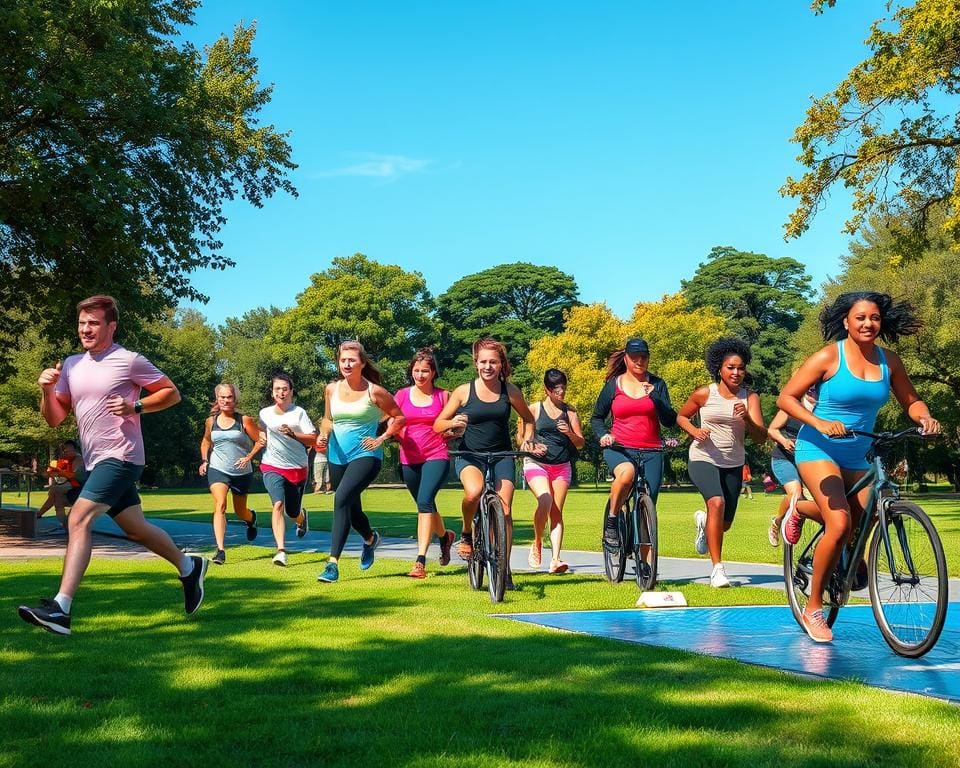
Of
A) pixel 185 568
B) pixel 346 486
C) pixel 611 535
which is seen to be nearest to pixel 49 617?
pixel 185 568

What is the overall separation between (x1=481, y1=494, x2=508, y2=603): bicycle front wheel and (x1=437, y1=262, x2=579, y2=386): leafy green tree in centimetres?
6943

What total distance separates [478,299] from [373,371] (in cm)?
7087

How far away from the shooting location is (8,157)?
1655 cm

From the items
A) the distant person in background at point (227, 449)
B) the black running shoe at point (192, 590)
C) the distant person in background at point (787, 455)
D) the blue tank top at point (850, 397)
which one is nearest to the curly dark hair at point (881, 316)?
the blue tank top at point (850, 397)

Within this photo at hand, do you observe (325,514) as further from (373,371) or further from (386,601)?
(386,601)

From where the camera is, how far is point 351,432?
10789mm

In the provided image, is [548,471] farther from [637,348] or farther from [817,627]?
[817,627]

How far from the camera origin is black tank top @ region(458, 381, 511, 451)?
32.7 ft

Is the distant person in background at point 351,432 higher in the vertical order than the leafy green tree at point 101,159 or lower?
lower

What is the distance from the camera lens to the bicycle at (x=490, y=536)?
8.91 m

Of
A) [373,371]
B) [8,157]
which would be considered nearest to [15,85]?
[8,157]

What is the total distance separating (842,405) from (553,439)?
5726 mm

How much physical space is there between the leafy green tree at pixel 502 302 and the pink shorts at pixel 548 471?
6637cm

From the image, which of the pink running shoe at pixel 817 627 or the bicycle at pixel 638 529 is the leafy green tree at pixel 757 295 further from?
the pink running shoe at pixel 817 627
